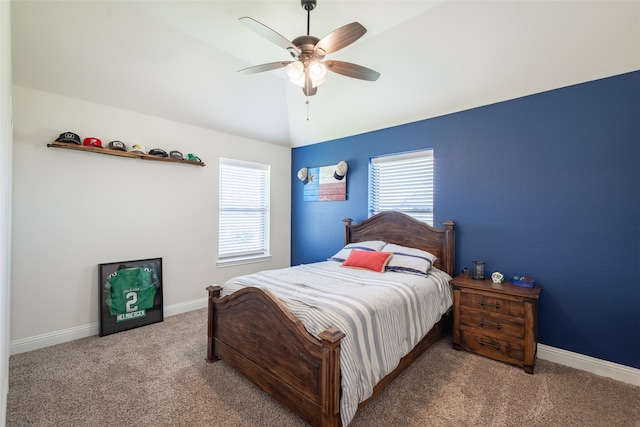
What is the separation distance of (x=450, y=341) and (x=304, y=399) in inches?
77.4

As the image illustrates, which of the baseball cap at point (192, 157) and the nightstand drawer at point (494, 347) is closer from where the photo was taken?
the nightstand drawer at point (494, 347)

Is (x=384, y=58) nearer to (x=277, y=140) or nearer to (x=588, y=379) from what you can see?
(x=277, y=140)

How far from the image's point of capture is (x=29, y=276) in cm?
278

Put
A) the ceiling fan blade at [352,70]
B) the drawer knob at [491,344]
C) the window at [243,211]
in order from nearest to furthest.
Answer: the ceiling fan blade at [352,70], the drawer knob at [491,344], the window at [243,211]

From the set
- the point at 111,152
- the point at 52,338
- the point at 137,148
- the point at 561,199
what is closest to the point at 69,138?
the point at 111,152

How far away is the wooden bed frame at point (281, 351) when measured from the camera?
1.65 meters

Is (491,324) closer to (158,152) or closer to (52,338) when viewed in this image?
(158,152)

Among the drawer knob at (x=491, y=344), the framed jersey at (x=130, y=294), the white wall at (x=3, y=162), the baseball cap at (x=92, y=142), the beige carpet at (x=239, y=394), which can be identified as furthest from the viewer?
the framed jersey at (x=130, y=294)

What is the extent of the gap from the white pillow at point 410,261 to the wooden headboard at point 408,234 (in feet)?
0.41

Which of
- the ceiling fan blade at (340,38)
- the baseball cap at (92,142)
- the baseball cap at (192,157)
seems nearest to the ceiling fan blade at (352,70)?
the ceiling fan blade at (340,38)

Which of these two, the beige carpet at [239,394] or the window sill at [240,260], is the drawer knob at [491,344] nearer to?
the beige carpet at [239,394]

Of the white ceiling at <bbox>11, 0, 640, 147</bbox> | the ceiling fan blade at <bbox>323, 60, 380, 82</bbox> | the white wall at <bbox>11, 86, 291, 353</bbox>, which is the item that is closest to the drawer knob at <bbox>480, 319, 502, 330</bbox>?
the white ceiling at <bbox>11, 0, 640, 147</bbox>

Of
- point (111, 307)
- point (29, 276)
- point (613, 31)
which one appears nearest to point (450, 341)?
point (613, 31)

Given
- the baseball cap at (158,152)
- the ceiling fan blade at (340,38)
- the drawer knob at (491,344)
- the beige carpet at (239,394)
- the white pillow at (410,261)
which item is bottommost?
the beige carpet at (239,394)
